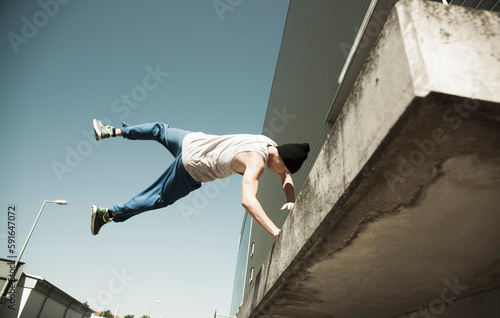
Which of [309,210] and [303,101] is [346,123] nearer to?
[309,210]

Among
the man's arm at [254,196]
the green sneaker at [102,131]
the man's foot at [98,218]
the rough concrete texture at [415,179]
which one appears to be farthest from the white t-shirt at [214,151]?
the man's foot at [98,218]

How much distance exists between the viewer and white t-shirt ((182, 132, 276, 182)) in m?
2.88

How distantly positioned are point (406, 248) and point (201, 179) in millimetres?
2285

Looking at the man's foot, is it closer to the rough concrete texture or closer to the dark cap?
the dark cap

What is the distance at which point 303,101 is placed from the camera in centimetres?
781

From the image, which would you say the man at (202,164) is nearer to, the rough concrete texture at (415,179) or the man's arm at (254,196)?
the man's arm at (254,196)

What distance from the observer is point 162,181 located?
11.9 ft

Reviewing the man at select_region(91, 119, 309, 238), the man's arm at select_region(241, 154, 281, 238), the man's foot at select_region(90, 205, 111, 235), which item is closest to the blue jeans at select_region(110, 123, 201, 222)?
the man at select_region(91, 119, 309, 238)

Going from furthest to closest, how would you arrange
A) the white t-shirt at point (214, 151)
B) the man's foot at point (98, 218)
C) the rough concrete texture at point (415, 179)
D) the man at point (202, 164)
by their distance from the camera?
the man's foot at point (98, 218) → the white t-shirt at point (214, 151) → the man at point (202, 164) → the rough concrete texture at point (415, 179)

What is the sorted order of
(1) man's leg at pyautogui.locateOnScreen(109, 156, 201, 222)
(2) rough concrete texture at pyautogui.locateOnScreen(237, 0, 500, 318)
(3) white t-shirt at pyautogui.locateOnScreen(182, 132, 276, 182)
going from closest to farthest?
(2) rough concrete texture at pyautogui.locateOnScreen(237, 0, 500, 318), (3) white t-shirt at pyautogui.locateOnScreen(182, 132, 276, 182), (1) man's leg at pyautogui.locateOnScreen(109, 156, 201, 222)

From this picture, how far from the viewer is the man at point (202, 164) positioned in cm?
261

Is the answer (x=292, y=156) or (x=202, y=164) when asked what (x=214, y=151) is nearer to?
(x=202, y=164)

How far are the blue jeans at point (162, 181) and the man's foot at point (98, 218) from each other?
137 mm

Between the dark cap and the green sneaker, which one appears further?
the green sneaker
